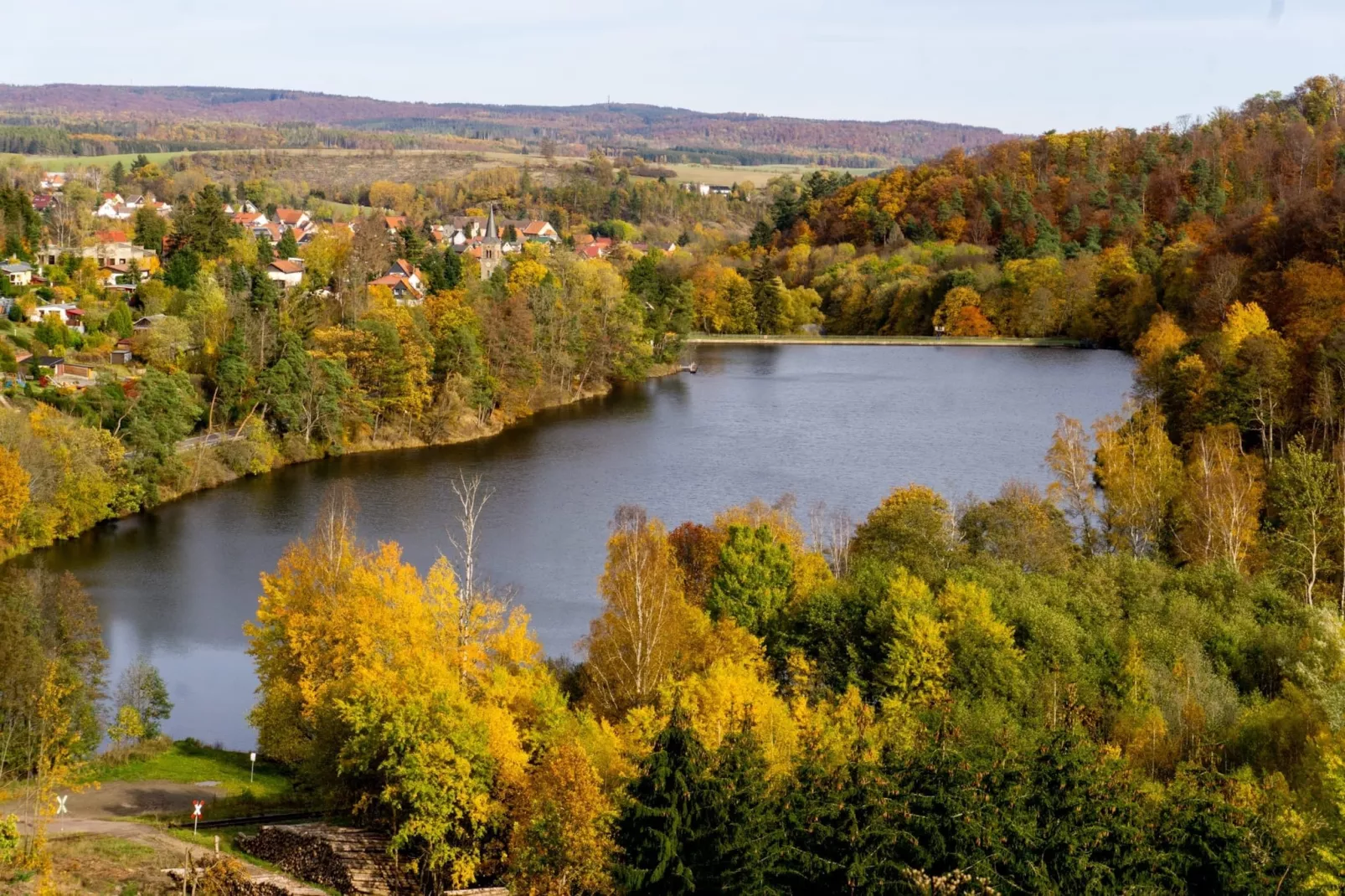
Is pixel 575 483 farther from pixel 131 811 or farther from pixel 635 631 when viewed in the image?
pixel 131 811

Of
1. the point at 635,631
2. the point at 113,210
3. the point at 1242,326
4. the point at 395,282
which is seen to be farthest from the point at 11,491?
the point at 113,210

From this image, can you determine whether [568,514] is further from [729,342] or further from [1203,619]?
[729,342]

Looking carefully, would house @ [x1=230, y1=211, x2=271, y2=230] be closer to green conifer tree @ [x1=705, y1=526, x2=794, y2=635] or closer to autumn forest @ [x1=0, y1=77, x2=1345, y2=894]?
autumn forest @ [x1=0, y1=77, x2=1345, y2=894]

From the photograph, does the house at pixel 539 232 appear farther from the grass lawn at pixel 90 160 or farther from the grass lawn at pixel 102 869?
→ the grass lawn at pixel 102 869

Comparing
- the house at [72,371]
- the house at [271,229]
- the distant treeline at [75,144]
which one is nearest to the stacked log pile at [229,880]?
the house at [72,371]

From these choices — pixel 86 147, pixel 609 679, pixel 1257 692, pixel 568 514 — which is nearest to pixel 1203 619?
pixel 1257 692
